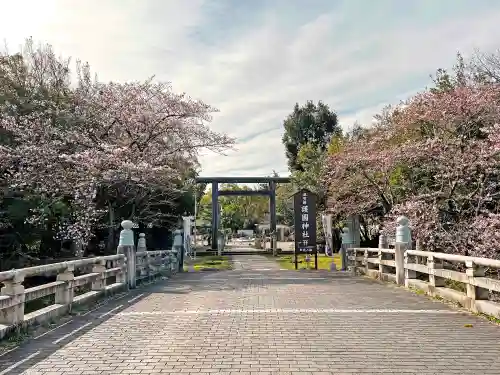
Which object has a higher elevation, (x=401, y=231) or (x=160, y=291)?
(x=401, y=231)

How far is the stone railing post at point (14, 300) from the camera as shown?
652 centimetres

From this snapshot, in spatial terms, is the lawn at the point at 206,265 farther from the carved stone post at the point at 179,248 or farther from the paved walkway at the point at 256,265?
the carved stone post at the point at 179,248

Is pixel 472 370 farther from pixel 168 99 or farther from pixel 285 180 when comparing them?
pixel 285 180

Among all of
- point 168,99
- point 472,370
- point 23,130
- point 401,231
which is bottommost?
point 472,370

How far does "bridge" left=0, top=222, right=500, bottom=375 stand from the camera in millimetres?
5137

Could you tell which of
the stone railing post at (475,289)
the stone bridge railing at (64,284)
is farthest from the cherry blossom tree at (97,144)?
the stone railing post at (475,289)

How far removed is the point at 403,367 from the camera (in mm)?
4949

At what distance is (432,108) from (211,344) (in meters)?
13.5

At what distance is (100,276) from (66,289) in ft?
6.50

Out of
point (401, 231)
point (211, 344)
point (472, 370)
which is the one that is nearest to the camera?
point (472, 370)

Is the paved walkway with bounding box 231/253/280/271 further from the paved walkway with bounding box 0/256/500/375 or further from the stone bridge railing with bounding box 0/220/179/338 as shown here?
the paved walkway with bounding box 0/256/500/375

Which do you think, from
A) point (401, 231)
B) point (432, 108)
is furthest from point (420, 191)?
point (401, 231)

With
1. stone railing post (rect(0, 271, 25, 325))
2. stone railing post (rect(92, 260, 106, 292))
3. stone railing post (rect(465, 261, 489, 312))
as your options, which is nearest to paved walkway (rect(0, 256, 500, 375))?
stone railing post (rect(465, 261, 489, 312))

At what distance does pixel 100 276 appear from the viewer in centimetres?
1048
